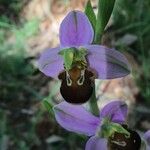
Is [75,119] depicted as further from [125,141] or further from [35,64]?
[35,64]

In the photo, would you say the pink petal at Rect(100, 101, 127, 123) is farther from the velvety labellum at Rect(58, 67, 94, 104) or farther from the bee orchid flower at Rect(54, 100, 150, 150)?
the velvety labellum at Rect(58, 67, 94, 104)

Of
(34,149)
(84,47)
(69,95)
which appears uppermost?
(84,47)

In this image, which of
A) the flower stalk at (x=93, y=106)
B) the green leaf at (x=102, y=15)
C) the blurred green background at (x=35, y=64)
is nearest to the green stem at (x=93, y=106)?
the flower stalk at (x=93, y=106)

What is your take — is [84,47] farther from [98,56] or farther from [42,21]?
[42,21]

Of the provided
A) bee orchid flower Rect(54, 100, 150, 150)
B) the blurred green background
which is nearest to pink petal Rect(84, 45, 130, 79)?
bee orchid flower Rect(54, 100, 150, 150)

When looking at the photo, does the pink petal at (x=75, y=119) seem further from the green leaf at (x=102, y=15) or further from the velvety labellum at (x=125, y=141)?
the green leaf at (x=102, y=15)

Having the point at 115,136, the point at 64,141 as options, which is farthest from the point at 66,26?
the point at 64,141
